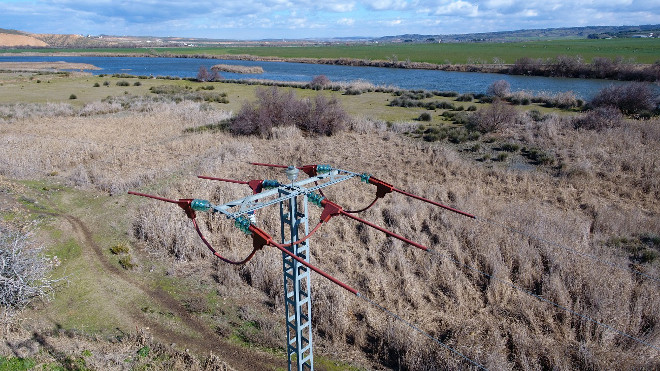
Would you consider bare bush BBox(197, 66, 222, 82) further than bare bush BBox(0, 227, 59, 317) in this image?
Yes

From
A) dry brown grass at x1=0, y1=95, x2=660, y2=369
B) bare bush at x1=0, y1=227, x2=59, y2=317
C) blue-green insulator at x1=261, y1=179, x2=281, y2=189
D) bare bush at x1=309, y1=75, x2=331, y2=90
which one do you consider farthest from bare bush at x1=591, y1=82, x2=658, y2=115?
bare bush at x1=0, y1=227, x2=59, y2=317

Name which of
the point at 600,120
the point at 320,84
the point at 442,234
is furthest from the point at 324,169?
the point at 320,84

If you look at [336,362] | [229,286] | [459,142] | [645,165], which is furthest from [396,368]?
[459,142]

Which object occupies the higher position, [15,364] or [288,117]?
[288,117]

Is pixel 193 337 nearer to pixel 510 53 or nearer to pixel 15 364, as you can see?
pixel 15 364

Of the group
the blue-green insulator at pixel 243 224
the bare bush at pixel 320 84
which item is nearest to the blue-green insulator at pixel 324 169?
the blue-green insulator at pixel 243 224

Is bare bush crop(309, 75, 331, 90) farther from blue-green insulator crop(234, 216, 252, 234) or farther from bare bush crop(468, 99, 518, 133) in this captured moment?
blue-green insulator crop(234, 216, 252, 234)

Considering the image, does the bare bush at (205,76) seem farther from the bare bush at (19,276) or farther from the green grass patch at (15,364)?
the green grass patch at (15,364)

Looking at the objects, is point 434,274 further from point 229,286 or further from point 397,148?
point 397,148
